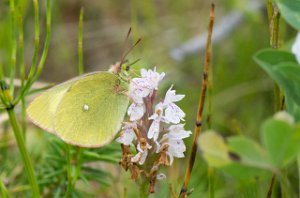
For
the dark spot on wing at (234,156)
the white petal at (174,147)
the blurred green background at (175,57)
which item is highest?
the dark spot on wing at (234,156)

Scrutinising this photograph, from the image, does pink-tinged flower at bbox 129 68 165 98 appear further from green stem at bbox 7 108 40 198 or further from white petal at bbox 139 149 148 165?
green stem at bbox 7 108 40 198

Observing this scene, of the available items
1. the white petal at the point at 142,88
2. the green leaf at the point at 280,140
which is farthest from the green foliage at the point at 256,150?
the white petal at the point at 142,88

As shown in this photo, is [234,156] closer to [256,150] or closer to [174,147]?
[256,150]

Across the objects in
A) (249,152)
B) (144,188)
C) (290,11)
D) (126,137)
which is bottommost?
(144,188)

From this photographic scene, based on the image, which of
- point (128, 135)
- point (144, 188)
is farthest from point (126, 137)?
point (144, 188)

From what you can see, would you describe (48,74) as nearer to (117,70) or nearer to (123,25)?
(123,25)

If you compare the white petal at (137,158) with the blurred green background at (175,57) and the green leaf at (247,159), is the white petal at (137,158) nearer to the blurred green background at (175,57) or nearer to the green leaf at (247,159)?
the green leaf at (247,159)

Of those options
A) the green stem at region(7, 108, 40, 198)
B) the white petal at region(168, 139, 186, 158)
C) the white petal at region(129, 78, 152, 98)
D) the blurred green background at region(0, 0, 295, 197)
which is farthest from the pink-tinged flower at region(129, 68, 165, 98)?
the blurred green background at region(0, 0, 295, 197)
